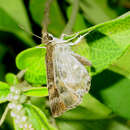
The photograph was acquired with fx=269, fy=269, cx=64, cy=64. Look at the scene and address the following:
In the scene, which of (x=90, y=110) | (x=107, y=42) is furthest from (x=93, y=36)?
(x=90, y=110)

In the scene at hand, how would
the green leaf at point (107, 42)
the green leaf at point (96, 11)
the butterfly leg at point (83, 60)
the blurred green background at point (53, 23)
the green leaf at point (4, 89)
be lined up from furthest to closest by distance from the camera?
the green leaf at point (96, 11)
the blurred green background at point (53, 23)
the green leaf at point (4, 89)
the butterfly leg at point (83, 60)
the green leaf at point (107, 42)

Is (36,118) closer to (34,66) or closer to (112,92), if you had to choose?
(34,66)

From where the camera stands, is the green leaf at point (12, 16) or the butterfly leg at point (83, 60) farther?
the green leaf at point (12, 16)

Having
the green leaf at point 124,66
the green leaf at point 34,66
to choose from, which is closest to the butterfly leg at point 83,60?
the green leaf at point 34,66

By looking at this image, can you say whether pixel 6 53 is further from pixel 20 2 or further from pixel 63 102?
pixel 63 102

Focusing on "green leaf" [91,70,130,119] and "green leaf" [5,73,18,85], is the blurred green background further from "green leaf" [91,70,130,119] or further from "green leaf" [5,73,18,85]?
"green leaf" [5,73,18,85]

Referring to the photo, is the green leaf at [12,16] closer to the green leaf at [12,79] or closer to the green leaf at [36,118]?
the green leaf at [12,79]

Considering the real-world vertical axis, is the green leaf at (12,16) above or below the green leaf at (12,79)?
above
